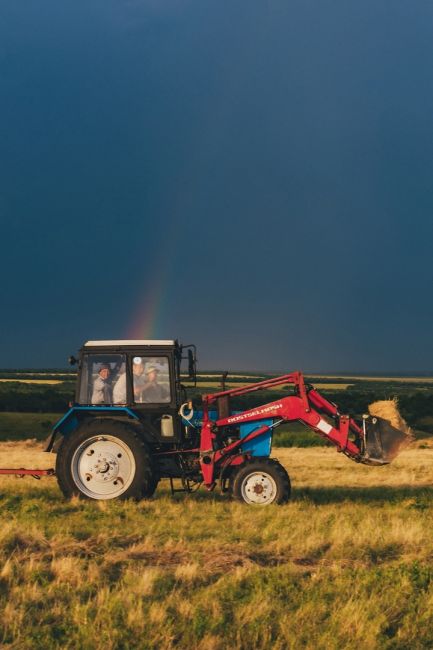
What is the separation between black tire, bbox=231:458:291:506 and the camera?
12.4 m

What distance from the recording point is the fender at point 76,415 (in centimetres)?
1288

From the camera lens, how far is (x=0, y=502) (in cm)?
1312

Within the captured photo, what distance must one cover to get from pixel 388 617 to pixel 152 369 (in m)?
6.92

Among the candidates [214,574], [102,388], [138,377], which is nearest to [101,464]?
[102,388]

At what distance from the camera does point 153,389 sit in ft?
42.7

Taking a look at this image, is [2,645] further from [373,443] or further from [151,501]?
[373,443]

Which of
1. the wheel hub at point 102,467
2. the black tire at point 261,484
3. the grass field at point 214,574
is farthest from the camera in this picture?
the wheel hub at point 102,467

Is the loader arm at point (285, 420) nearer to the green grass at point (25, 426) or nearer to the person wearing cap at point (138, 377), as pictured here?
the person wearing cap at point (138, 377)

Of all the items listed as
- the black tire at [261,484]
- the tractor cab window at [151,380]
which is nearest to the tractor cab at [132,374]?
the tractor cab window at [151,380]

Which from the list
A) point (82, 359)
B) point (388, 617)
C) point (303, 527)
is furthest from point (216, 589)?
point (82, 359)

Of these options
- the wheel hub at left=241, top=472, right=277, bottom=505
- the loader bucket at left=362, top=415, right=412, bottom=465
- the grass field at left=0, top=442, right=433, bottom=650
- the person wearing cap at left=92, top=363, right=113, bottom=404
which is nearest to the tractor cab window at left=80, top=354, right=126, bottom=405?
the person wearing cap at left=92, top=363, right=113, bottom=404

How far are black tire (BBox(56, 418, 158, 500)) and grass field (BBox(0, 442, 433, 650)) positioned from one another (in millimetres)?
348

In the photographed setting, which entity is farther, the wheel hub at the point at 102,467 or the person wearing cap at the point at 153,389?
the person wearing cap at the point at 153,389

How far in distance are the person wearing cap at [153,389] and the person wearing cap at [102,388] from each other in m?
0.61
